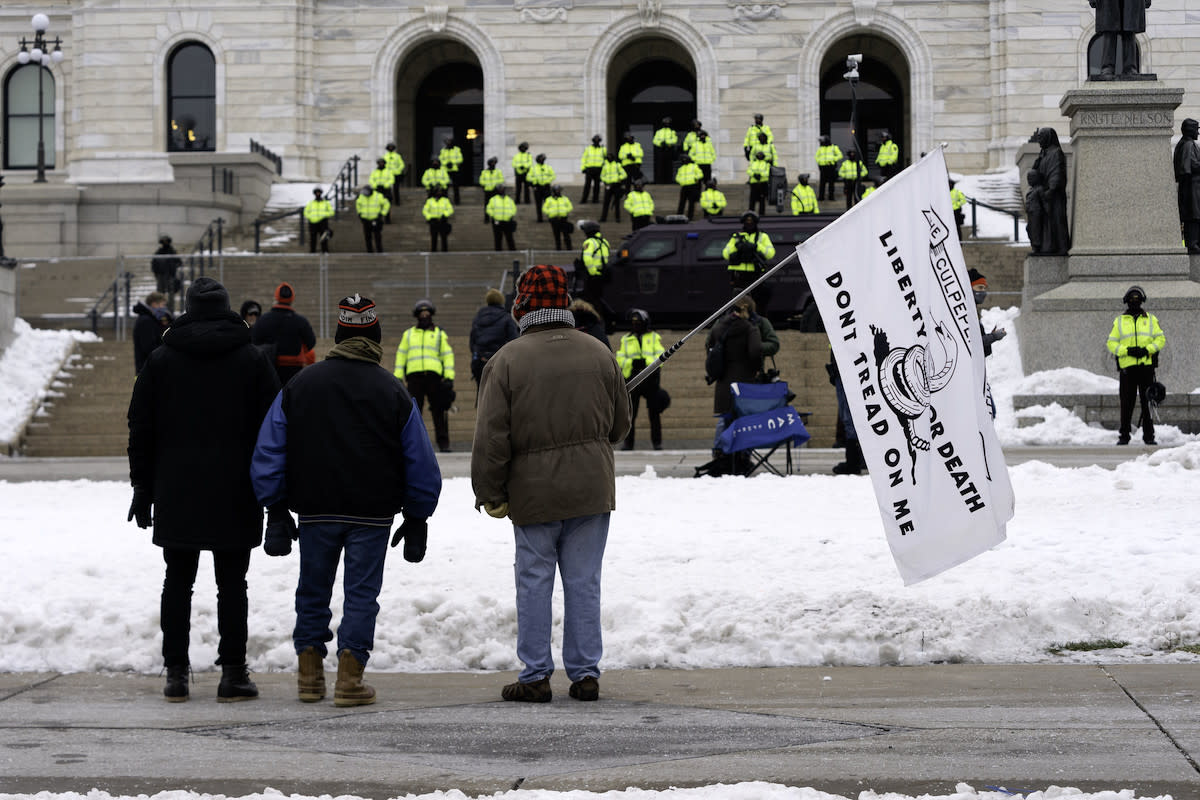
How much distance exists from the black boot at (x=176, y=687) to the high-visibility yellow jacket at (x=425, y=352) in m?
11.3

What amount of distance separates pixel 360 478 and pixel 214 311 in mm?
1019

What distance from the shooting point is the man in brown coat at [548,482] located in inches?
→ 268

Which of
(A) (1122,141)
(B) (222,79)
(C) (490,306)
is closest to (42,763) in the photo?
(C) (490,306)

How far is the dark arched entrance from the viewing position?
42656mm

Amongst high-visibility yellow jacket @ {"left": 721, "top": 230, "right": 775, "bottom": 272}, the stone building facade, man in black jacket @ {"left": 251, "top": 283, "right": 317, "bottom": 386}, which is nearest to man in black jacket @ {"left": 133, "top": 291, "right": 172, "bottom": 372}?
man in black jacket @ {"left": 251, "top": 283, "right": 317, "bottom": 386}

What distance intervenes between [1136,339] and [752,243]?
17.7 ft

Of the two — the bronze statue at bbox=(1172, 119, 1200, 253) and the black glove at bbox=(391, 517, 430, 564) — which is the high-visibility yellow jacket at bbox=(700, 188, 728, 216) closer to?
the bronze statue at bbox=(1172, 119, 1200, 253)

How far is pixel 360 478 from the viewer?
6824mm

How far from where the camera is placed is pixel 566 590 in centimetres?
698

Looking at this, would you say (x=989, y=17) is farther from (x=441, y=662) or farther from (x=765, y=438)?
(x=441, y=662)

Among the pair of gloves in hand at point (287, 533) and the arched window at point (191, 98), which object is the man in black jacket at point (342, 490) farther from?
the arched window at point (191, 98)

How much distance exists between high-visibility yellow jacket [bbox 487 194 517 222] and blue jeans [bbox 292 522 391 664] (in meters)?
23.6

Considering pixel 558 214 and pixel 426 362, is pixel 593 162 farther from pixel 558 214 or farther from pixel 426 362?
pixel 426 362

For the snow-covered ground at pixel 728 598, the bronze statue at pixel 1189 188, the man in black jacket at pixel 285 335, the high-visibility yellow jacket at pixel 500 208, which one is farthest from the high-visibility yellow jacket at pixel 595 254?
the snow-covered ground at pixel 728 598
